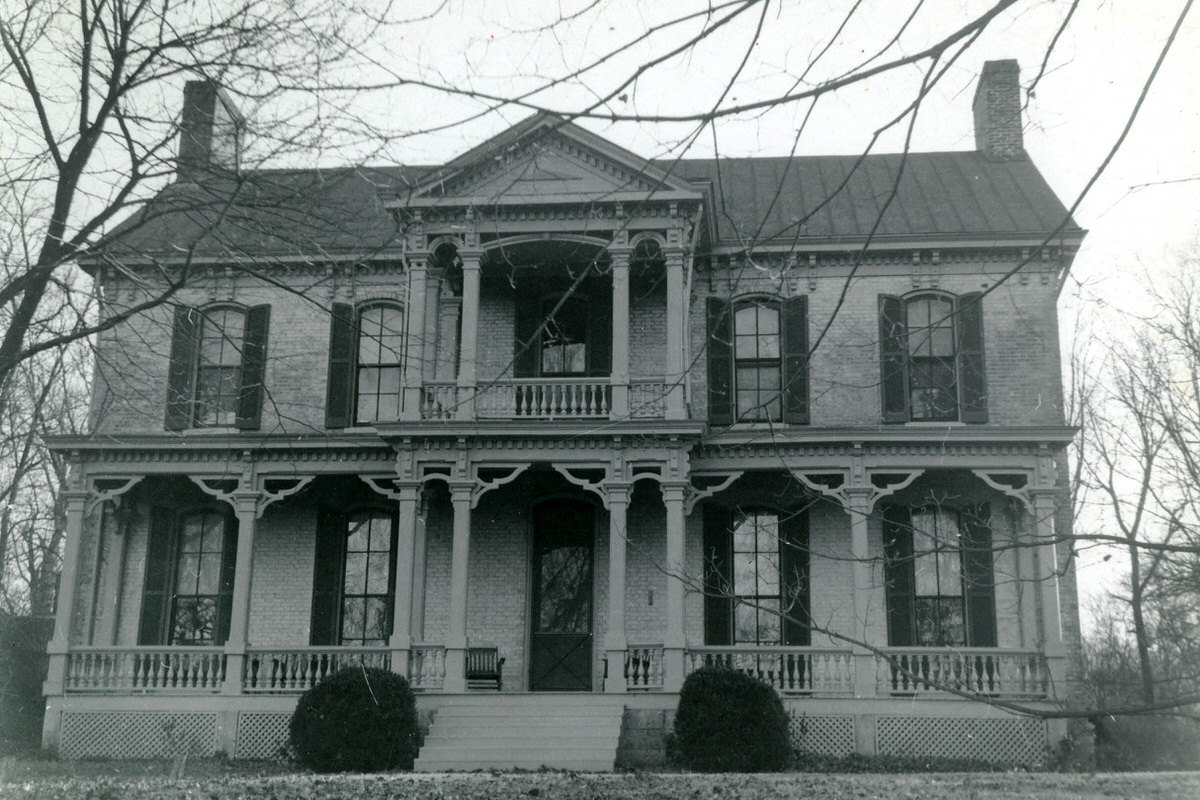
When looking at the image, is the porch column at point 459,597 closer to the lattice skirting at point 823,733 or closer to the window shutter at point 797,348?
the lattice skirting at point 823,733

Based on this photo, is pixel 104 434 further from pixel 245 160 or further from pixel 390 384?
pixel 245 160

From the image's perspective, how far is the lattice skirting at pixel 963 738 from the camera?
16.5 metres

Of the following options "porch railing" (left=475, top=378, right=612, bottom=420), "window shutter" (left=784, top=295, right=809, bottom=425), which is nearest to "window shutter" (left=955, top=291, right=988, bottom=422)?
"window shutter" (left=784, top=295, right=809, bottom=425)

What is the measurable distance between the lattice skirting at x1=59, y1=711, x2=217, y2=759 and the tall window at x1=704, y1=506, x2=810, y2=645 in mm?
7326

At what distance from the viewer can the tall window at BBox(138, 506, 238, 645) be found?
1998 cm

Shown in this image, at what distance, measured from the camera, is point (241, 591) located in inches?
716

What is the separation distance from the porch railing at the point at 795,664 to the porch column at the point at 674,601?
0.41 meters

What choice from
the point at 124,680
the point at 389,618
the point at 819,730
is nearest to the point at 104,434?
the point at 124,680

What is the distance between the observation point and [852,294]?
1972cm

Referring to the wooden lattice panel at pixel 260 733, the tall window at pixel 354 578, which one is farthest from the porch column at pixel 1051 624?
the wooden lattice panel at pixel 260 733

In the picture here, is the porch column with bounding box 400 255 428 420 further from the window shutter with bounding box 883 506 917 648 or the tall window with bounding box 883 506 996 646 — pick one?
the tall window with bounding box 883 506 996 646

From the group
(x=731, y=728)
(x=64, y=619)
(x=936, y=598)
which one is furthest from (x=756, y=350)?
(x=64, y=619)

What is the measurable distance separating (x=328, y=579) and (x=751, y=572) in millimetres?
6609

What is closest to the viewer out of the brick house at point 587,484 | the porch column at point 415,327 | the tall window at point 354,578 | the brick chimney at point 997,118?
the brick house at point 587,484
